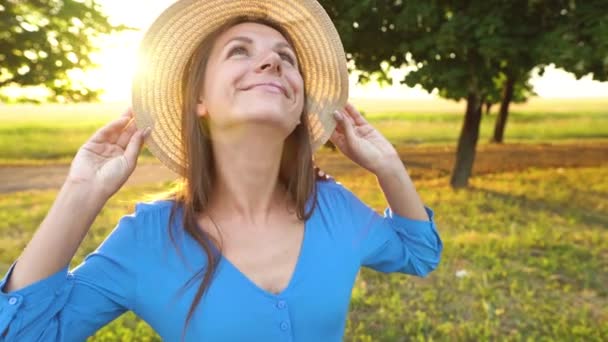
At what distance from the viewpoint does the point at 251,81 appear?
66.6 inches

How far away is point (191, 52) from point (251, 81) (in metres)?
0.36

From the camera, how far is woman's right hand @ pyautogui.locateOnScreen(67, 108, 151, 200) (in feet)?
5.34

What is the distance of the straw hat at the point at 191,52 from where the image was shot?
1.93m

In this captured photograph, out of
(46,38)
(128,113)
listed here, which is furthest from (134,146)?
(46,38)

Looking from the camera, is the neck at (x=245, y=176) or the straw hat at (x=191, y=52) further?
the straw hat at (x=191, y=52)

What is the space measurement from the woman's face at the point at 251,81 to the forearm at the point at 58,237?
43 centimetres

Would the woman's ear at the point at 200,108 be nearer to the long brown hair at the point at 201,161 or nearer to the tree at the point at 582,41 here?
the long brown hair at the point at 201,161

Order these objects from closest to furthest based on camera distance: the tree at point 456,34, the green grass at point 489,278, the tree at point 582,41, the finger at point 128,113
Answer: the finger at point 128,113, the green grass at point 489,278, the tree at point 582,41, the tree at point 456,34

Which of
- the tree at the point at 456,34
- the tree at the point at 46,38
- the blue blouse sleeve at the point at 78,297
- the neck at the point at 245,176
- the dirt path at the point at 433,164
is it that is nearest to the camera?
the blue blouse sleeve at the point at 78,297

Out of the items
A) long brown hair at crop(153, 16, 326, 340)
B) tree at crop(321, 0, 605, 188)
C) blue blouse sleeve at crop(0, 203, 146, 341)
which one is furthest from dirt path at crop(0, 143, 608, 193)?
blue blouse sleeve at crop(0, 203, 146, 341)

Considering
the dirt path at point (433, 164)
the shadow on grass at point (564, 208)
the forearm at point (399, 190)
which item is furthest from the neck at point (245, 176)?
the dirt path at point (433, 164)

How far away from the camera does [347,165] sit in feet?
51.9

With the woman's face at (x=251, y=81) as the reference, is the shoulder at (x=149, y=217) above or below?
below

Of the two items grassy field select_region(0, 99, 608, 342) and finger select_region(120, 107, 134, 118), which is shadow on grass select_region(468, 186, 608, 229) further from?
finger select_region(120, 107, 134, 118)
